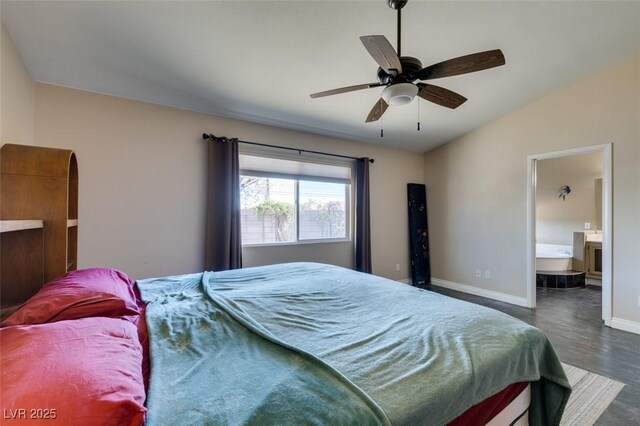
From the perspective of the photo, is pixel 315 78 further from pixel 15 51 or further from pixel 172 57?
pixel 15 51

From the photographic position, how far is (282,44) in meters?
2.35

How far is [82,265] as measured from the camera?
2.64m

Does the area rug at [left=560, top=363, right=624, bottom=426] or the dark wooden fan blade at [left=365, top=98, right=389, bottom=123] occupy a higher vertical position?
the dark wooden fan blade at [left=365, top=98, right=389, bottom=123]

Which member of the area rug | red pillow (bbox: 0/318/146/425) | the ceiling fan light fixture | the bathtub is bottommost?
the area rug

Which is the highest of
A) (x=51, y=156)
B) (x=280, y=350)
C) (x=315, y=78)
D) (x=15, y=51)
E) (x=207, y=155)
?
(x=315, y=78)

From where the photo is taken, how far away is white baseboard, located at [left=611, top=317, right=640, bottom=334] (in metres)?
2.99

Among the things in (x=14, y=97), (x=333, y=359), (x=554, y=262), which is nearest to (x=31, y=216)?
(x=14, y=97)

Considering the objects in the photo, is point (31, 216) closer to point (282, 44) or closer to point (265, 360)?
point (265, 360)

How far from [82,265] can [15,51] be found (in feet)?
5.76

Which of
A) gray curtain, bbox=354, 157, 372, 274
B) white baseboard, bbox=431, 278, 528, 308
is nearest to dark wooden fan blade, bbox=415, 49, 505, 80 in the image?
gray curtain, bbox=354, 157, 372, 274

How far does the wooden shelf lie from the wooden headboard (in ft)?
0.05

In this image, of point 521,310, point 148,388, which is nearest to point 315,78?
point 148,388

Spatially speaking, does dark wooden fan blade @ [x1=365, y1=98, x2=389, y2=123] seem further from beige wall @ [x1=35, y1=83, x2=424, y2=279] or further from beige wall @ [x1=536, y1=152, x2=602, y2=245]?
beige wall @ [x1=536, y1=152, x2=602, y2=245]

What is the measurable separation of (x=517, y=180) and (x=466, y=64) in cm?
299
